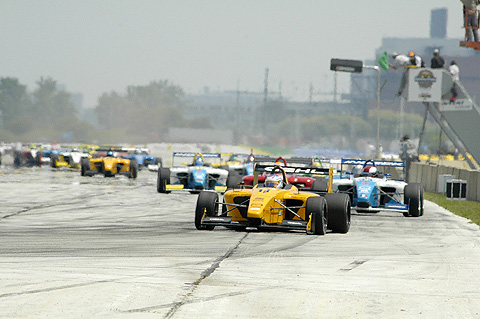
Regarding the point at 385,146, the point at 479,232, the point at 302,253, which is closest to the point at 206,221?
the point at 302,253

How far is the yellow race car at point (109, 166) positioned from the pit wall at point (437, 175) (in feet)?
42.9

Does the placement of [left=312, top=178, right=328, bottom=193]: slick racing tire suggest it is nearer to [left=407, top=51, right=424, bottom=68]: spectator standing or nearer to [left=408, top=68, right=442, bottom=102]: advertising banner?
[left=408, top=68, right=442, bottom=102]: advertising banner

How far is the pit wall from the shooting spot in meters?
28.9

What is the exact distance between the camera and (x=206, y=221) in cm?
1598

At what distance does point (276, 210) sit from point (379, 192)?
657 centimetres

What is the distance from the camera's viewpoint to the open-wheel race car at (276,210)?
50.5ft

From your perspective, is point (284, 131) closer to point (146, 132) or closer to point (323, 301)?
point (146, 132)

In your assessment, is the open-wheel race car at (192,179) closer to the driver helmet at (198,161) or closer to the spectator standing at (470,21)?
the driver helmet at (198,161)

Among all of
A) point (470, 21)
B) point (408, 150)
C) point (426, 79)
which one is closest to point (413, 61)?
point (426, 79)

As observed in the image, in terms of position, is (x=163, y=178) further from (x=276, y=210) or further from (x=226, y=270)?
(x=226, y=270)

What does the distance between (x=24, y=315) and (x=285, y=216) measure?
8828 millimetres

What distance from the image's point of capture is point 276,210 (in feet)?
51.5

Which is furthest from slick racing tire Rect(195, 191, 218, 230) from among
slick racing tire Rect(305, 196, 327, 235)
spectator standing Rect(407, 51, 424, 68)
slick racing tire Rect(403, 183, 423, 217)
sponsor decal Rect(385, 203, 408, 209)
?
spectator standing Rect(407, 51, 424, 68)

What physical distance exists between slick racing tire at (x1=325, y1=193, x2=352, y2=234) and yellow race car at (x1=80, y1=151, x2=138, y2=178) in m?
23.4
